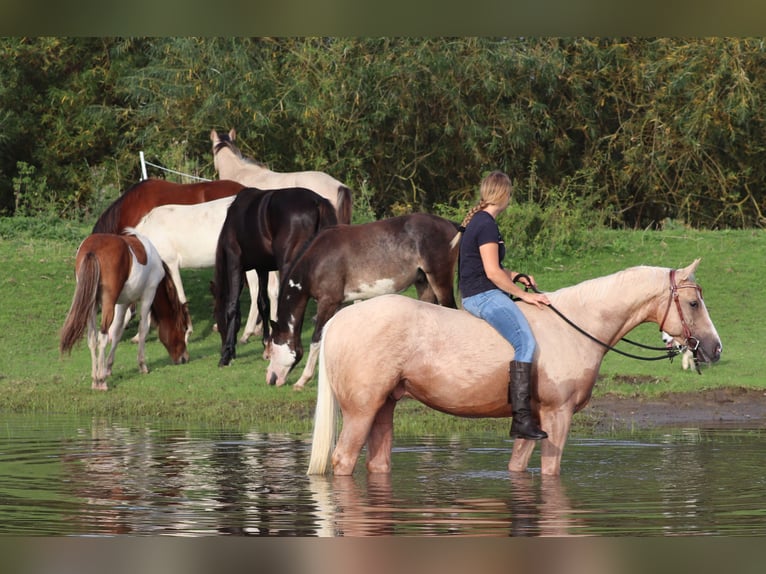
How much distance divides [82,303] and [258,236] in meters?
2.47

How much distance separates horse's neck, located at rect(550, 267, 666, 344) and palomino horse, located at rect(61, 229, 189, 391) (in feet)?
22.0

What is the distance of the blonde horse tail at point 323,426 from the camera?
27.8 ft

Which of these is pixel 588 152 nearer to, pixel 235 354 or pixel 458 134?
pixel 458 134

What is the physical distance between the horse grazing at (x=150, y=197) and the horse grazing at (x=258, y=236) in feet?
7.00

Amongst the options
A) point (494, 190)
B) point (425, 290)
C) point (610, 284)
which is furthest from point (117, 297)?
point (610, 284)

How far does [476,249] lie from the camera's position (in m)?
8.55

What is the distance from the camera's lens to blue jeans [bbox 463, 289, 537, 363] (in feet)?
27.3

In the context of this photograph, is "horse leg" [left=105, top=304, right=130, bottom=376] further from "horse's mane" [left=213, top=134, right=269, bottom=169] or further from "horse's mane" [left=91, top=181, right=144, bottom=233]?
"horse's mane" [left=213, top=134, right=269, bottom=169]

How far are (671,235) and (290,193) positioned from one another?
848cm

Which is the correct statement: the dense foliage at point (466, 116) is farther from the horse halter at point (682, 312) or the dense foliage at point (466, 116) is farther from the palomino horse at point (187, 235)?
the horse halter at point (682, 312)

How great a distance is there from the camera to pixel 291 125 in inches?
1041

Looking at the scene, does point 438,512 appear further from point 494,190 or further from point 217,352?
point 217,352

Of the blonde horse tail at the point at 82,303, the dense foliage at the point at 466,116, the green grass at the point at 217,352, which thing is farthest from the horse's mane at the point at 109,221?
the dense foliage at the point at 466,116
